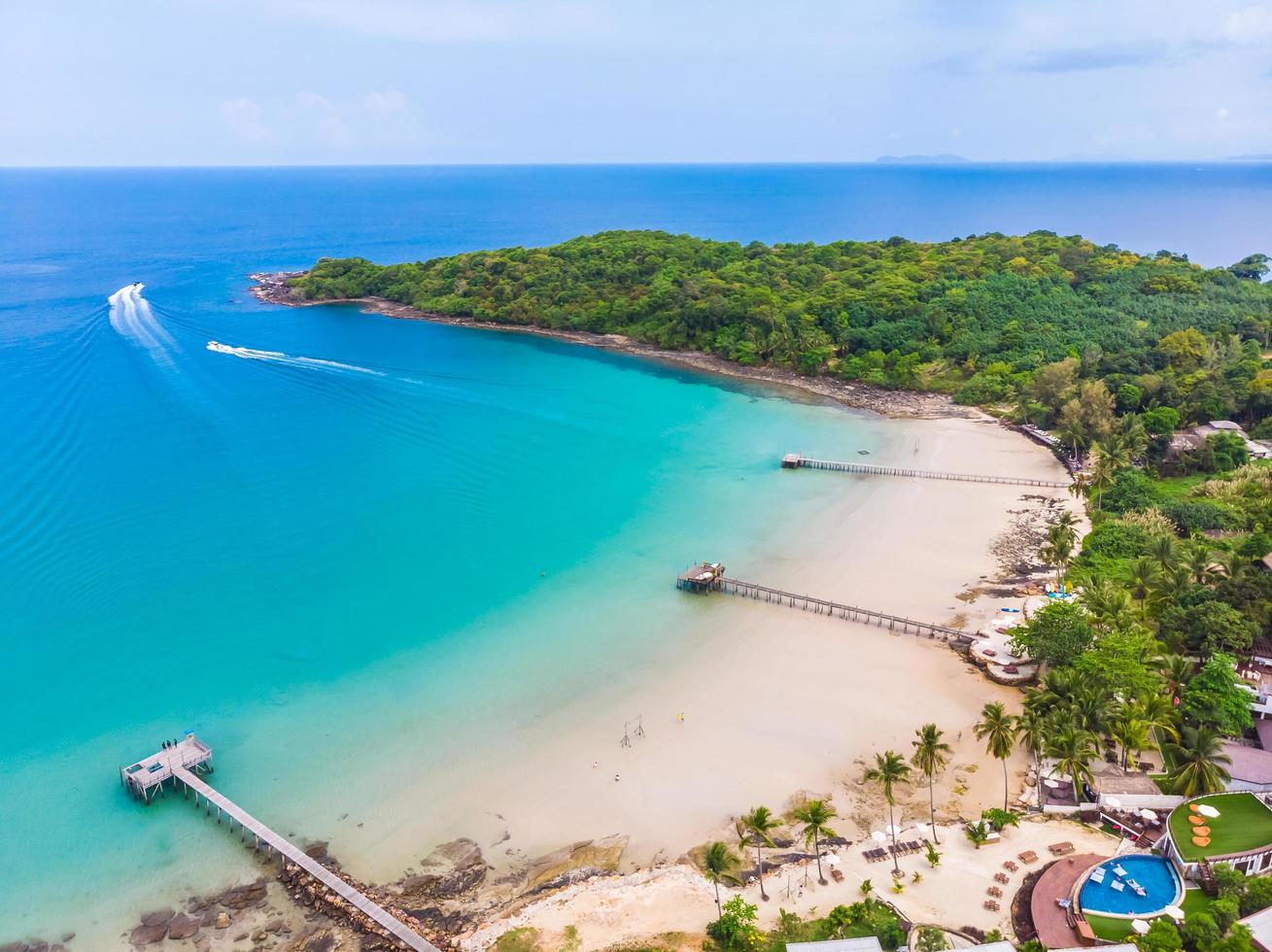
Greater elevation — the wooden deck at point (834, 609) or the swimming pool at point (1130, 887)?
the wooden deck at point (834, 609)

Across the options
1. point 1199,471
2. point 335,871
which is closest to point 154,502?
point 335,871

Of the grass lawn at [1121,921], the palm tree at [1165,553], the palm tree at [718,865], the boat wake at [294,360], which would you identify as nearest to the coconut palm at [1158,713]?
the grass lawn at [1121,921]

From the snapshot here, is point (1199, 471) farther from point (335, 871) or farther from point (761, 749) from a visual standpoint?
point (335, 871)

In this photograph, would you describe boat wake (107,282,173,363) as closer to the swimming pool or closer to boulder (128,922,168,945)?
boulder (128,922,168,945)

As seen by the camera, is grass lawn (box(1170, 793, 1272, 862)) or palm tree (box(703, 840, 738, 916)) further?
grass lawn (box(1170, 793, 1272, 862))

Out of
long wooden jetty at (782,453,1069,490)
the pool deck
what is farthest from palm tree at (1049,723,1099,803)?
long wooden jetty at (782,453,1069,490)

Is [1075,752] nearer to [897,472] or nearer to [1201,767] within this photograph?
[1201,767]

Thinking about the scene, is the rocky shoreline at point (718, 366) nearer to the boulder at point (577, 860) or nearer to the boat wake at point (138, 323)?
the boat wake at point (138, 323)
